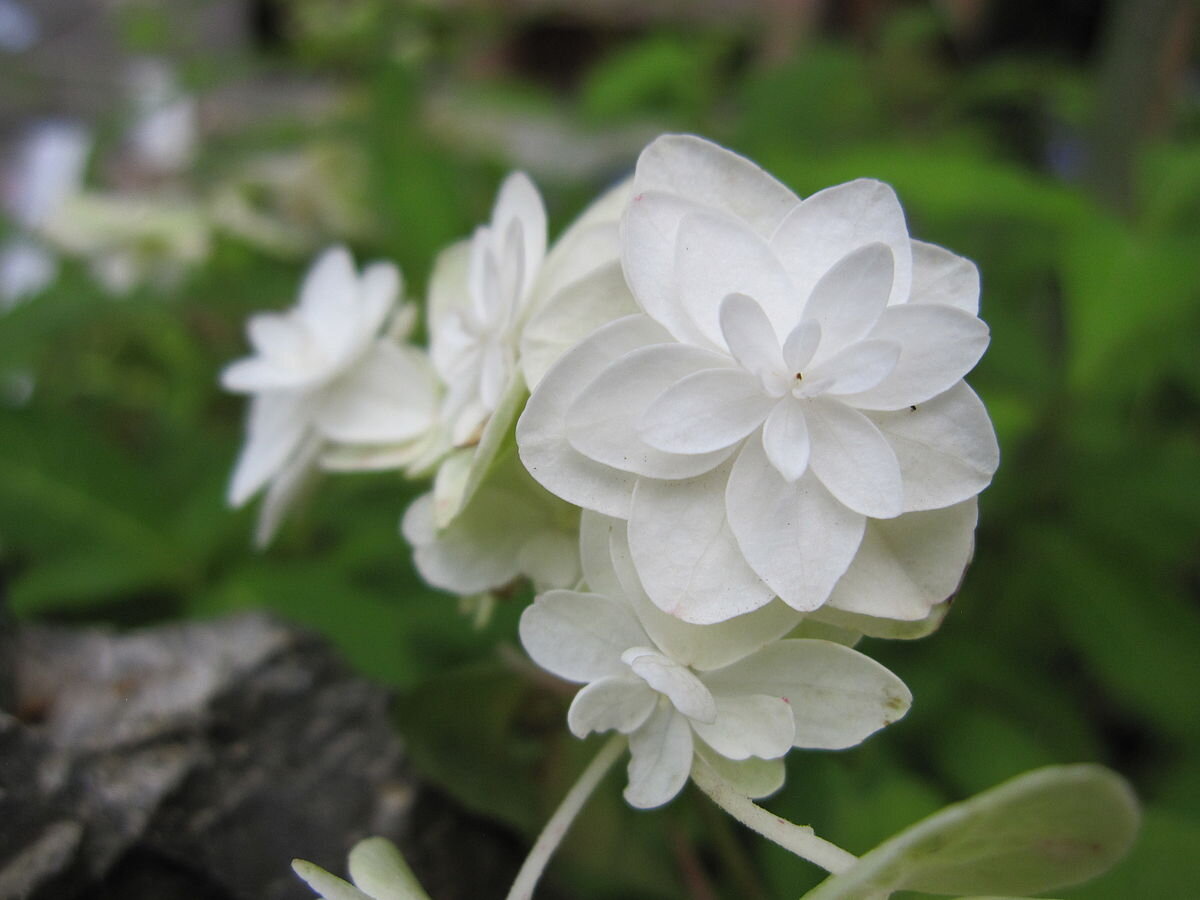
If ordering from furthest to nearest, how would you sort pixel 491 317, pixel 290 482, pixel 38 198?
1. pixel 38 198
2. pixel 290 482
3. pixel 491 317

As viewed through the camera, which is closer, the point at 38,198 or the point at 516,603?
the point at 516,603

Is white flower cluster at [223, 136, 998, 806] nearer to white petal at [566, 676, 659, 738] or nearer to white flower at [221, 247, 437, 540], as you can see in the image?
white petal at [566, 676, 659, 738]

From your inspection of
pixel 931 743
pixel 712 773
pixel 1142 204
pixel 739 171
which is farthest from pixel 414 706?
pixel 1142 204

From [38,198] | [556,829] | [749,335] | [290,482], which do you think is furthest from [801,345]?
[38,198]

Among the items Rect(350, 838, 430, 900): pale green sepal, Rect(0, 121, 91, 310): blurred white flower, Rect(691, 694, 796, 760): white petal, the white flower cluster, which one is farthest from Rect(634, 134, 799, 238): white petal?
Rect(0, 121, 91, 310): blurred white flower

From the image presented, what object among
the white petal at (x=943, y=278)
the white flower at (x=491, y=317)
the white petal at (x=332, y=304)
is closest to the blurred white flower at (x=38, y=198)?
the white petal at (x=332, y=304)

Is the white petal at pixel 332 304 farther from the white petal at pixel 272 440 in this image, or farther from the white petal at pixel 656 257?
the white petal at pixel 656 257

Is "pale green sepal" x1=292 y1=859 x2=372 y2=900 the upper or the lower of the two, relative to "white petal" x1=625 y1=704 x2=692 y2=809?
lower

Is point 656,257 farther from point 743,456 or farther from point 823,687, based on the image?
point 823,687

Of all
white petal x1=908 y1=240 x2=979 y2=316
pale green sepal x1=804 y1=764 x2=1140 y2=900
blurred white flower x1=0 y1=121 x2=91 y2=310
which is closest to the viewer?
pale green sepal x1=804 y1=764 x2=1140 y2=900
